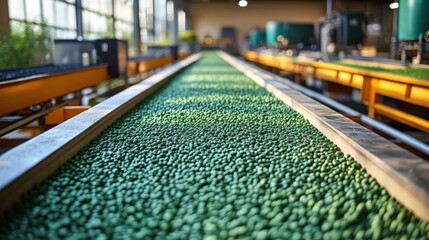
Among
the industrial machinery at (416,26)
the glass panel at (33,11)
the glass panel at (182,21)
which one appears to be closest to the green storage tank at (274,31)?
the glass panel at (33,11)

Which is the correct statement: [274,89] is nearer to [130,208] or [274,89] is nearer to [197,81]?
[197,81]

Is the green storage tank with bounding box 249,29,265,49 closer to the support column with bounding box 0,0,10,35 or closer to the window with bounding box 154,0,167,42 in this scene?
the window with bounding box 154,0,167,42

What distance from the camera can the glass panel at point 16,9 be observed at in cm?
681

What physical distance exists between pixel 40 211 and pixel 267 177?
2.74ft

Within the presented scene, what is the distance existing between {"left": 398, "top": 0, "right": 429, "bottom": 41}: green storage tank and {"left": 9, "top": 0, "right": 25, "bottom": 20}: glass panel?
5.49 meters

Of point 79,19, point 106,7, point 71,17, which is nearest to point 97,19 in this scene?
point 106,7

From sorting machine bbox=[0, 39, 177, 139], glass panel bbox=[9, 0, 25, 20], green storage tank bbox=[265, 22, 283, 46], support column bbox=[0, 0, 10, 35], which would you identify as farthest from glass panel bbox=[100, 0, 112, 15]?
support column bbox=[0, 0, 10, 35]

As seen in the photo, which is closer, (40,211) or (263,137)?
(40,211)

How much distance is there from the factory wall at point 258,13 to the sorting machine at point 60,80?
865 inches

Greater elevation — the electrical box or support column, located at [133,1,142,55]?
support column, located at [133,1,142,55]

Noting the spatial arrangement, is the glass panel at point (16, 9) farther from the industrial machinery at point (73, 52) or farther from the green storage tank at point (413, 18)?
the green storage tank at point (413, 18)

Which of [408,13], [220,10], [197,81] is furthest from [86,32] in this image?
[220,10]

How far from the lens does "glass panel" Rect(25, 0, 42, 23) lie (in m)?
7.44

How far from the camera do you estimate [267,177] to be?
1.75m
